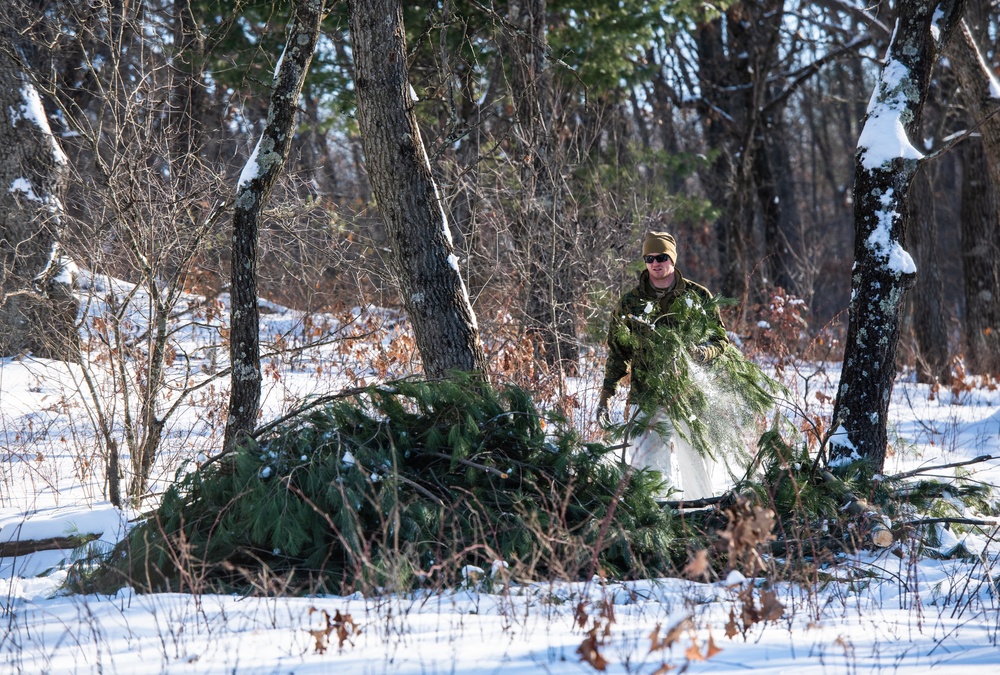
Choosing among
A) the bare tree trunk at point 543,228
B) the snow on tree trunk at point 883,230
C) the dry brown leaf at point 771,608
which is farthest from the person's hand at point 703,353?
the bare tree trunk at point 543,228

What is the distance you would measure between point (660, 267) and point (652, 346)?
0.55 meters

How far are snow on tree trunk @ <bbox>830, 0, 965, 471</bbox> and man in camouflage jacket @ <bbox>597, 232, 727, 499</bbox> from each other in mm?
919

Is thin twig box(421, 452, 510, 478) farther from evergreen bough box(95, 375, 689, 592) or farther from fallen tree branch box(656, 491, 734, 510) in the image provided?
fallen tree branch box(656, 491, 734, 510)

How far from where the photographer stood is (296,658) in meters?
3.05

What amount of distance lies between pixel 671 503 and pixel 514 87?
6292 millimetres

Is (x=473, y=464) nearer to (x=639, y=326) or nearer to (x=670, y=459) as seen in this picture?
(x=670, y=459)

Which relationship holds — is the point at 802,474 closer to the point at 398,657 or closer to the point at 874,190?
the point at 874,190

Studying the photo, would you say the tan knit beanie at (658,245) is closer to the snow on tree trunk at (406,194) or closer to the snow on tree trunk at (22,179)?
the snow on tree trunk at (406,194)

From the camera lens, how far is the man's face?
5.50m

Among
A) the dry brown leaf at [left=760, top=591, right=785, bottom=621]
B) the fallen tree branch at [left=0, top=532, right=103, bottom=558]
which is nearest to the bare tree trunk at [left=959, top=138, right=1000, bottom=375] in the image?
the dry brown leaf at [left=760, top=591, right=785, bottom=621]

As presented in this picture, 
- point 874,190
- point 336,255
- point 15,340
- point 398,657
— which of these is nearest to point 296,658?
point 398,657

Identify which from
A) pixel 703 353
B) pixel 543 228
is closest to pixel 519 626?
pixel 703 353

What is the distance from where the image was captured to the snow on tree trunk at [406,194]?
5570mm

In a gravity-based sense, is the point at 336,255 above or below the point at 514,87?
below
